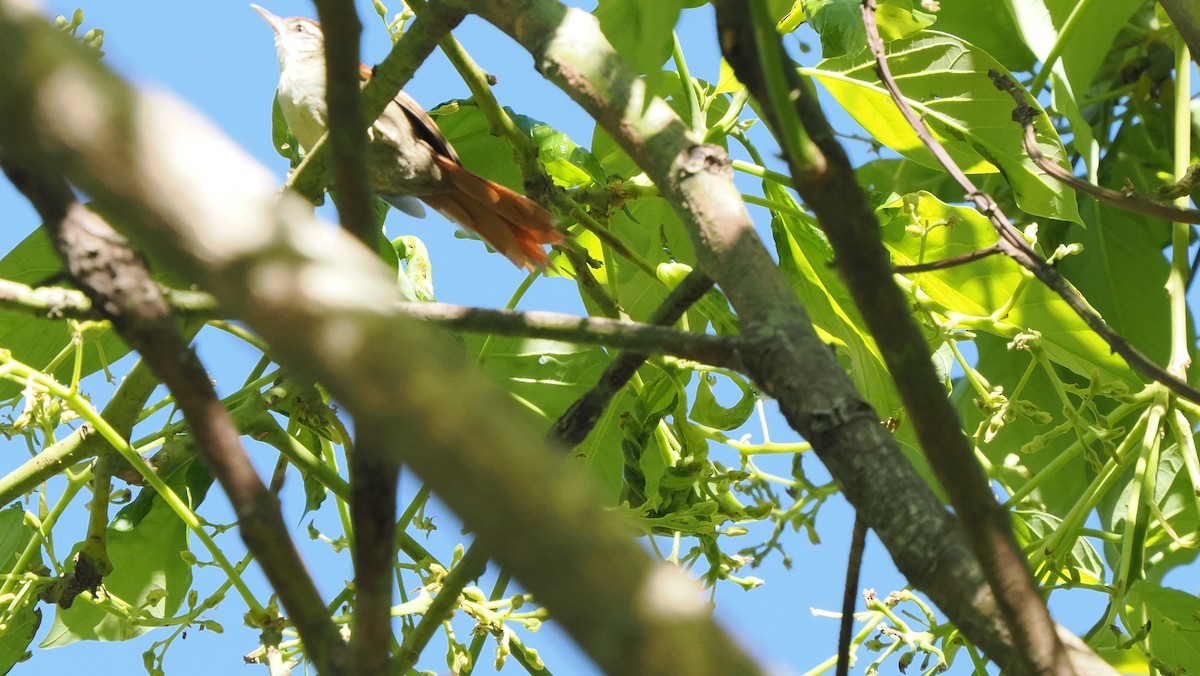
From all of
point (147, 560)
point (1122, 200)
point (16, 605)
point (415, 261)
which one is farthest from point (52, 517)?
point (1122, 200)

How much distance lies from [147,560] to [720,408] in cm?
87

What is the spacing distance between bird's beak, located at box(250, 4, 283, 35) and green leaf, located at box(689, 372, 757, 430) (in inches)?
72.5

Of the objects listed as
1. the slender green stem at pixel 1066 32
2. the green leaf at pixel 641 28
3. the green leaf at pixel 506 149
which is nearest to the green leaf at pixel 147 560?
the green leaf at pixel 506 149

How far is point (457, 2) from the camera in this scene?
960 mm

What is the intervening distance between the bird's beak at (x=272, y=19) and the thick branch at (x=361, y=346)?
256cm

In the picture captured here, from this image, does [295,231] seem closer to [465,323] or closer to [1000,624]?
[465,323]

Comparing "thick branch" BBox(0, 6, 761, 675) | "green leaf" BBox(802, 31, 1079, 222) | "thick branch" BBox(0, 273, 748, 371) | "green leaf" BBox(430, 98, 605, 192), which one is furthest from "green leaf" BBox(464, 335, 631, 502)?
"thick branch" BBox(0, 6, 761, 675)

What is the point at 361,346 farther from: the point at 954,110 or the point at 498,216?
the point at 498,216

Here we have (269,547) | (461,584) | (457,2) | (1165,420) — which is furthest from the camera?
(1165,420)

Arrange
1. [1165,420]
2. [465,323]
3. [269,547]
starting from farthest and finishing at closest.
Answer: [1165,420], [465,323], [269,547]

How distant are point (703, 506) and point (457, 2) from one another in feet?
1.88

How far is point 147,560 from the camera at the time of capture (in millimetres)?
1580

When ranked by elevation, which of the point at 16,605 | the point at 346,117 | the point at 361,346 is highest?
the point at 16,605

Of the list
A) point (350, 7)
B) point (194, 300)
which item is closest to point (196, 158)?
point (350, 7)
